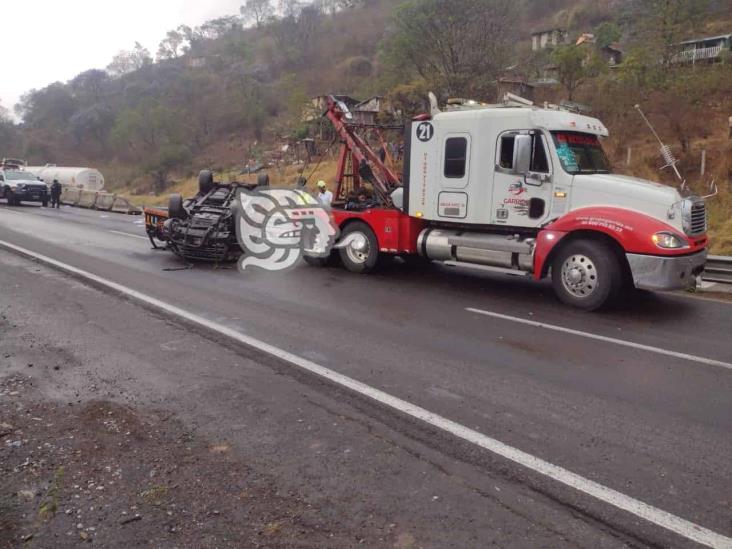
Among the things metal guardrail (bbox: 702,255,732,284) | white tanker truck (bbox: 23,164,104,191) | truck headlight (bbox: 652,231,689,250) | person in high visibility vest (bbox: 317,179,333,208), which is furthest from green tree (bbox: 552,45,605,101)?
white tanker truck (bbox: 23,164,104,191)

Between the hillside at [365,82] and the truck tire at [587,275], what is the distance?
20.3ft

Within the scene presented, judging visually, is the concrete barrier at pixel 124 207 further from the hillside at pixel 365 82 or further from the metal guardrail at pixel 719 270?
the metal guardrail at pixel 719 270

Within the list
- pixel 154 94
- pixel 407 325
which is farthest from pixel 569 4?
pixel 407 325

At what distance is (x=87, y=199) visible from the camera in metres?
29.7

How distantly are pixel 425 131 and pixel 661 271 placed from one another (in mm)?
4204

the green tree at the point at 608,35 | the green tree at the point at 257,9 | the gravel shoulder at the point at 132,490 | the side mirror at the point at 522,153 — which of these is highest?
the green tree at the point at 257,9

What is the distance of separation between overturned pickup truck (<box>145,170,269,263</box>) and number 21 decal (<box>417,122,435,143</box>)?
423cm

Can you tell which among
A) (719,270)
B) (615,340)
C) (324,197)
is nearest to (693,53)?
(719,270)

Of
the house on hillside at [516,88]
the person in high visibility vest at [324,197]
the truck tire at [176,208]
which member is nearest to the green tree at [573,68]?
the house on hillside at [516,88]

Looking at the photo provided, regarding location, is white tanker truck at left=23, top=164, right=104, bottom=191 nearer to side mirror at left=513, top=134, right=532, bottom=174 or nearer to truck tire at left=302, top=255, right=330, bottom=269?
truck tire at left=302, top=255, right=330, bottom=269

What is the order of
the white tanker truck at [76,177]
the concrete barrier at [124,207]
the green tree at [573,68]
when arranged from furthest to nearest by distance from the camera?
the white tanker truck at [76,177], the concrete barrier at [124,207], the green tree at [573,68]

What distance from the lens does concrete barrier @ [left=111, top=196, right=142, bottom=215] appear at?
26703 millimetres

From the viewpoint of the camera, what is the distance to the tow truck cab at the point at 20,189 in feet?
89.1

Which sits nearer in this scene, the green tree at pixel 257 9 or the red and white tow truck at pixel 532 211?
the red and white tow truck at pixel 532 211
